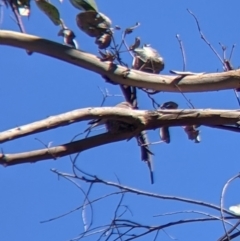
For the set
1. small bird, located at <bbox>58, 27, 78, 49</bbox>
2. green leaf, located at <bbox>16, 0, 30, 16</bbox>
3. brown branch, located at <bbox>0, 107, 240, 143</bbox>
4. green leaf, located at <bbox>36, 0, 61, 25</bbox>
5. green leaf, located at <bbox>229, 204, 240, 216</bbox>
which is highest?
green leaf, located at <bbox>16, 0, 30, 16</bbox>

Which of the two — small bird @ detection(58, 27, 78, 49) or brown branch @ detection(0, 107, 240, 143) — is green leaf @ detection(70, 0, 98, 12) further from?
brown branch @ detection(0, 107, 240, 143)

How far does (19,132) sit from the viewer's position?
1036 millimetres

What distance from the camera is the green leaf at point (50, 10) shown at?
1.31m

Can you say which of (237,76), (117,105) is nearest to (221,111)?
(237,76)

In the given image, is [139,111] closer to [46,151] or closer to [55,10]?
[46,151]

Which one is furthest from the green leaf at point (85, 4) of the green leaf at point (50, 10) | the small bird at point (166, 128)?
the small bird at point (166, 128)

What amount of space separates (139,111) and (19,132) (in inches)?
9.6

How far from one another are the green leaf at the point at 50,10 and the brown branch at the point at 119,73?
134mm

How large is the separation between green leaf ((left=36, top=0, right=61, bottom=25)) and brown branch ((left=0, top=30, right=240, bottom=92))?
0.13m

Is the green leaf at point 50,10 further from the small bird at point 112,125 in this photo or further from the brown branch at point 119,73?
the small bird at point 112,125

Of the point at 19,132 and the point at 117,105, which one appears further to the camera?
the point at 117,105

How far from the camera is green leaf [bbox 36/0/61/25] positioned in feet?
4.28

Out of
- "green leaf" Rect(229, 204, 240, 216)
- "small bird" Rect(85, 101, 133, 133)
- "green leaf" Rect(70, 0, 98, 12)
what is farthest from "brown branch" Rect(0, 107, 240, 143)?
"green leaf" Rect(70, 0, 98, 12)

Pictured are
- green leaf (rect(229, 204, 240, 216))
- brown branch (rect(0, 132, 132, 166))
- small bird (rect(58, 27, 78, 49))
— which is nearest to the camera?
brown branch (rect(0, 132, 132, 166))
